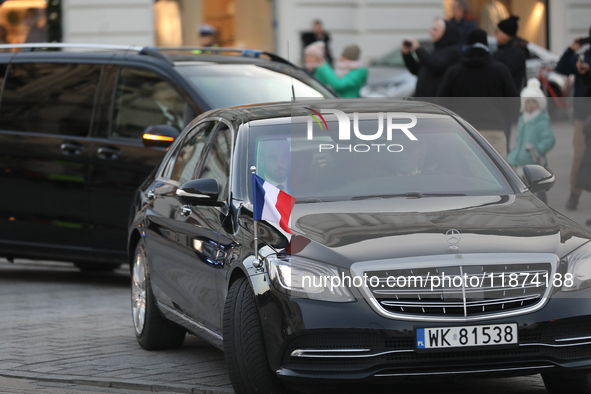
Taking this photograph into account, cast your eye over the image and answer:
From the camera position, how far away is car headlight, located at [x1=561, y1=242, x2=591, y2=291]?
4.95m

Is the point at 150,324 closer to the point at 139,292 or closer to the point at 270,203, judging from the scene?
the point at 139,292

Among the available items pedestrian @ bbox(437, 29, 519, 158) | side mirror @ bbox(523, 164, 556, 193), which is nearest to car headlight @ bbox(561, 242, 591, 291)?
side mirror @ bbox(523, 164, 556, 193)

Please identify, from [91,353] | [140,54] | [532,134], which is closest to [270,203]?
[91,353]

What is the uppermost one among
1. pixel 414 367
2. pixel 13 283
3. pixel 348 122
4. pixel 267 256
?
pixel 348 122

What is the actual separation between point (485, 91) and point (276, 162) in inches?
209

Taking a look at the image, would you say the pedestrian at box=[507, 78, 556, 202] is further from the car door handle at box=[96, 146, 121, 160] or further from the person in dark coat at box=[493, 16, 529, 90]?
the car door handle at box=[96, 146, 121, 160]

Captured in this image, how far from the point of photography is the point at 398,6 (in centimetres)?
2119

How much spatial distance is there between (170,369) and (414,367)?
2.09 m

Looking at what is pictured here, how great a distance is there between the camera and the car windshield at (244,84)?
9438 millimetres

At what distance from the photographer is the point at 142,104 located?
9.81m

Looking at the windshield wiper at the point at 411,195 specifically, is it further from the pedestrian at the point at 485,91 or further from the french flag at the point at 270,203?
the pedestrian at the point at 485,91

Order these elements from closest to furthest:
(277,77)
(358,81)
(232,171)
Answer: (232,171) < (277,77) < (358,81)

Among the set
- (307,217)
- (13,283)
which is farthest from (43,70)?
(307,217)

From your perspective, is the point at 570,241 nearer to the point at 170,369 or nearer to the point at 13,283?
the point at 170,369
